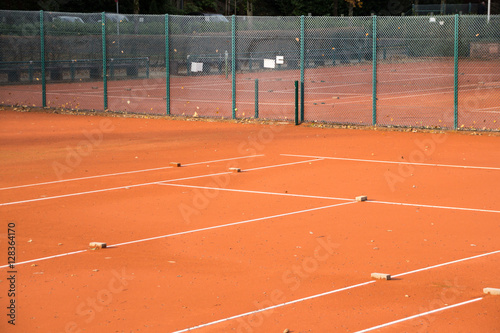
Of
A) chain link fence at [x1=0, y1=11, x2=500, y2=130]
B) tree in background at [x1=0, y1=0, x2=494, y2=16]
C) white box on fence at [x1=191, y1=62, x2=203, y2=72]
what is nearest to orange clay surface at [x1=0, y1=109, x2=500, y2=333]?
white box on fence at [x1=191, y1=62, x2=203, y2=72]

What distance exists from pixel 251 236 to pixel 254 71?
3034cm

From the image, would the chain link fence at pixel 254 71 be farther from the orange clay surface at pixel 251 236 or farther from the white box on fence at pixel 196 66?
the orange clay surface at pixel 251 236

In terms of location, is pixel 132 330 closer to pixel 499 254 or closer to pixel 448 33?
pixel 499 254

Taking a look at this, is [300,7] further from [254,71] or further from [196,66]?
[196,66]

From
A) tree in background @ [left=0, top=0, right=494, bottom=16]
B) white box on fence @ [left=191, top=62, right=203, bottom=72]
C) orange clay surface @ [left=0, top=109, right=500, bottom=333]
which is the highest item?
tree in background @ [left=0, top=0, right=494, bottom=16]

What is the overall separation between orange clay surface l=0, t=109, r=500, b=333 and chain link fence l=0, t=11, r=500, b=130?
5.74 meters

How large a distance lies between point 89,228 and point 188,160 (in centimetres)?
562

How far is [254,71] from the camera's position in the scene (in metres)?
39.7

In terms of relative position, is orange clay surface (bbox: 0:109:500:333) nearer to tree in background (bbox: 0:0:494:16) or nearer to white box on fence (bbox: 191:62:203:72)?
white box on fence (bbox: 191:62:203:72)

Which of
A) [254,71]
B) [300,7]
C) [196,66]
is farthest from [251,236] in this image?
[300,7]

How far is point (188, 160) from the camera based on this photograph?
15844 millimetres

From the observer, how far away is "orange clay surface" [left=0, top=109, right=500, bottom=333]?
279 inches

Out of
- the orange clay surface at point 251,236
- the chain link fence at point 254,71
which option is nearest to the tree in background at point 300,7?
the chain link fence at point 254,71

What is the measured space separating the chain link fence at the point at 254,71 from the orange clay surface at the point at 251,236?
5742mm
